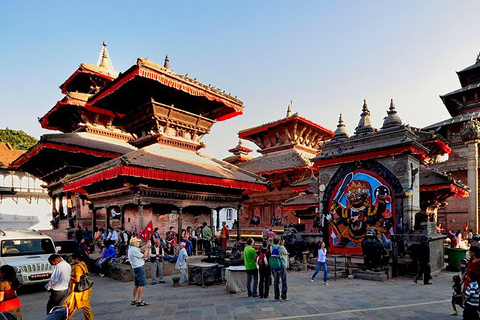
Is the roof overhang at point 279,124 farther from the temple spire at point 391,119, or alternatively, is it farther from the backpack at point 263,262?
the backpack at point 263,262

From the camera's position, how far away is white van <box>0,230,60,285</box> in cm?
994

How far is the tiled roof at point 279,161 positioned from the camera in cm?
2552

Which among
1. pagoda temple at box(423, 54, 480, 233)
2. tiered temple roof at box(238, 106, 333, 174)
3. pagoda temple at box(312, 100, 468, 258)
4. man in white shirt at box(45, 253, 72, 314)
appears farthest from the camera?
tiered temple roof at box(238, 106, 333, 174)

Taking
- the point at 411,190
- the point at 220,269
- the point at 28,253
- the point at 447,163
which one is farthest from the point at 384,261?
the point at 447,163

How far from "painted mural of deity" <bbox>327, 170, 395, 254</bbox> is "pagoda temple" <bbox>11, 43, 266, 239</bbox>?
17.6ft

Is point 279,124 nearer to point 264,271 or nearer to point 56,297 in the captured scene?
point 264,271

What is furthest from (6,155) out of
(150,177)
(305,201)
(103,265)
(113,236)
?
(305,201)

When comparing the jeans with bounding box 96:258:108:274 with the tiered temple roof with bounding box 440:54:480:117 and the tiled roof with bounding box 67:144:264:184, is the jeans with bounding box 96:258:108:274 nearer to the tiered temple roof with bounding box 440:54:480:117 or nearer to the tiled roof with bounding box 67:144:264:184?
the tiled roof with bounding box 67:144:264:184

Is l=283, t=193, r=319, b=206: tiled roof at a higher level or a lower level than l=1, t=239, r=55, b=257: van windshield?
higher

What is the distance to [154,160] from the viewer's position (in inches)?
572

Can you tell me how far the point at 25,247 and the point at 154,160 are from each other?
582 centimetres

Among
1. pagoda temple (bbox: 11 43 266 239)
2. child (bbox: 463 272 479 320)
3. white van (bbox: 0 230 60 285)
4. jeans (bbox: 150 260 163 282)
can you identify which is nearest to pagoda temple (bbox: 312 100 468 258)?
pagoda temple (bbox: 11 43 266 239)

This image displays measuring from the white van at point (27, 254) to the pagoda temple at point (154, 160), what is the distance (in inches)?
132

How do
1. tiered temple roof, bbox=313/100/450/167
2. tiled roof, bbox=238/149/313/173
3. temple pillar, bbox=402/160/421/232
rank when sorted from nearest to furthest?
temple pillar, bbox=402/160/421/232
tiered temple roof, bbox=313/100/450/167
tiled roof, bbox=238/149/313/173
